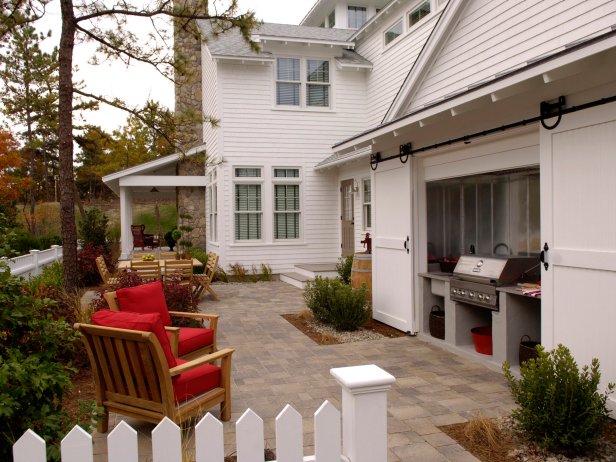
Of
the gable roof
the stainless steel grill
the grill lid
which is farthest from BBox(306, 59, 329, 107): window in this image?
the grill lid

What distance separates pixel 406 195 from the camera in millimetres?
7266

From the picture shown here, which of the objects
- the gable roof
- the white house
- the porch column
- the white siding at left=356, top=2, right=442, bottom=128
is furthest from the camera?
the porch column

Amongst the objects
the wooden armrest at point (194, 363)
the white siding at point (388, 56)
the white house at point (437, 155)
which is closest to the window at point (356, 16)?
the white siding at point (388, 56)

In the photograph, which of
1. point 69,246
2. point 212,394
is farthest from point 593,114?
point 69,246

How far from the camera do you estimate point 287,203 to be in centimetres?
1450

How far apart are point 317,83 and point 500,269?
10094 mm

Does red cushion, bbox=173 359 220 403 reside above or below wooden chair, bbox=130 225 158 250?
below

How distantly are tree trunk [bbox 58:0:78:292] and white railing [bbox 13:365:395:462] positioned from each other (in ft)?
20.0

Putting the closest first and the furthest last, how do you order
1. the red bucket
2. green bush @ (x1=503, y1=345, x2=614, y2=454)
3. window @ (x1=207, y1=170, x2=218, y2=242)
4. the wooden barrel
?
green bush @ (x1=503, y1=345, x2=614, y2=454) → the red bucket → the wooden barrel → window @ (x1=207, y1=170, x2=218, y2=242)

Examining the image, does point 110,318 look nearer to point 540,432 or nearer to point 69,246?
point 540,432

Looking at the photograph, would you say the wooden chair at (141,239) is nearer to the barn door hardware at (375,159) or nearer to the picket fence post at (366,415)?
the barn door hardware at (375,159)

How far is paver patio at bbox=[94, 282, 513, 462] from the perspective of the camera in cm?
383

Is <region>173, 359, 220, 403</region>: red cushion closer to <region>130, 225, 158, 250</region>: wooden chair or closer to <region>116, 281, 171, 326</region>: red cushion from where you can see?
<region>116, 281, 171, 326</region>: red cushion

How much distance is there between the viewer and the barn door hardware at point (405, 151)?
7.14m
